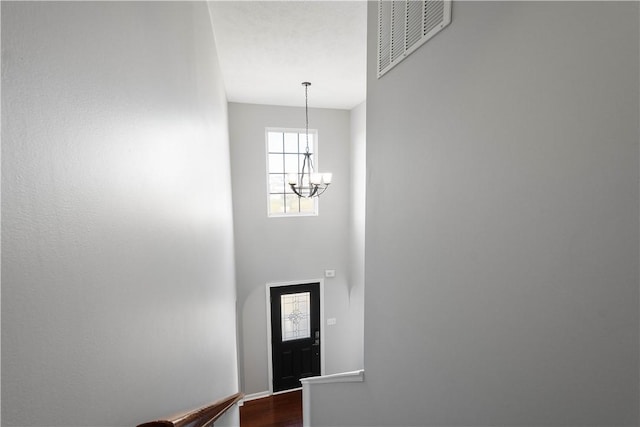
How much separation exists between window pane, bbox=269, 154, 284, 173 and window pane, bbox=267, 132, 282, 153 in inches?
3.2

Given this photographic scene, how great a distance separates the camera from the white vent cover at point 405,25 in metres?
1.20

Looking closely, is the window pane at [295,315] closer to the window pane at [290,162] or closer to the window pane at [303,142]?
the window pane at [290,162]

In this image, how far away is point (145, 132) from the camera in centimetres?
89

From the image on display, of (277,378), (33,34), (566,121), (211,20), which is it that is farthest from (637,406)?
(277,378)

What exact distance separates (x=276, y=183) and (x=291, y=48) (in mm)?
2443

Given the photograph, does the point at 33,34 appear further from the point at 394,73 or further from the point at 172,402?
the point at 394,73

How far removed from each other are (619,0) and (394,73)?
3.10 feet

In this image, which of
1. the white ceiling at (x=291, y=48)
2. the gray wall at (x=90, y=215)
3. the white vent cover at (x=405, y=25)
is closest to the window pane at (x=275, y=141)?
the white ceiling at (x=291, y=48)

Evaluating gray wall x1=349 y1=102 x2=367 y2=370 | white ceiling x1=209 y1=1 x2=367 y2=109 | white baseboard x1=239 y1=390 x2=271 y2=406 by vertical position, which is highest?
white ceiling x1=209 y1=1 x2=367 y2=109

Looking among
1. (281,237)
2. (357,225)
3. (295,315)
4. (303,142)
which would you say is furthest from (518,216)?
(295,315)

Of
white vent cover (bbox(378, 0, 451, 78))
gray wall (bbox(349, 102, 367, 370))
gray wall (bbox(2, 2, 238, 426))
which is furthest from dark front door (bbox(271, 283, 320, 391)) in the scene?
white vent cover (bbox(378, 0, 451, 78))

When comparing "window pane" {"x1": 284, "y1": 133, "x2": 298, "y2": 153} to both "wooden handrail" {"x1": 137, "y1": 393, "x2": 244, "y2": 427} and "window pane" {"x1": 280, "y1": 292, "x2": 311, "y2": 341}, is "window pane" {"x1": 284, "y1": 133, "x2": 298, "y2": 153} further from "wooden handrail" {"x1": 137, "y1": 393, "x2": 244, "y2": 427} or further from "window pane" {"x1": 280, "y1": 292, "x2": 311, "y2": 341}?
"wooden handrail" {"x1": 137, "y1": 393, "x2": 244, "y2": 427}

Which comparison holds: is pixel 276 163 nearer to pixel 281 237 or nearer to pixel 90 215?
pixel 281 237

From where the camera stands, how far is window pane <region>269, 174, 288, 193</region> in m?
5.12
